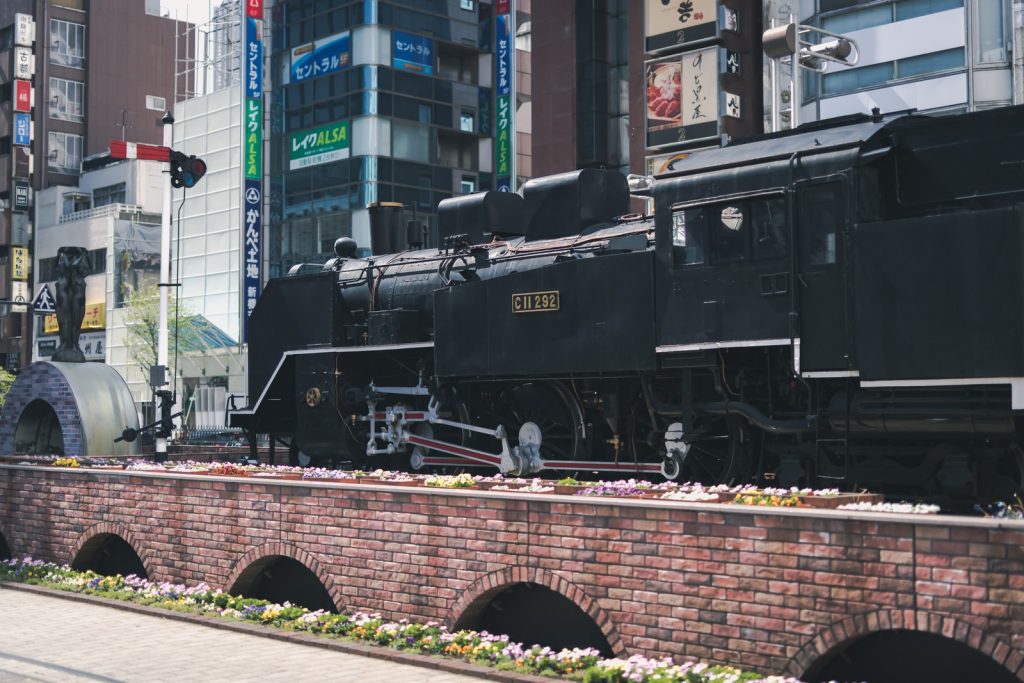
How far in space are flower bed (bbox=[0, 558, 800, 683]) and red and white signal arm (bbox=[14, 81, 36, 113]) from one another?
6297 centimetres

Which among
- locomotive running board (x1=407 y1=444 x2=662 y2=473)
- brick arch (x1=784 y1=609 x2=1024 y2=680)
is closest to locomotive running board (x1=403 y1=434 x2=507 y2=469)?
locomotive running board (x1=407 y1=444 x2=662 y2=473)

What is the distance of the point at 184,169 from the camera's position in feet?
73.2

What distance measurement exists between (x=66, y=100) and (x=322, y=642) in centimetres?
6722

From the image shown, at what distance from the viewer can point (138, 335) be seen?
2349 inches

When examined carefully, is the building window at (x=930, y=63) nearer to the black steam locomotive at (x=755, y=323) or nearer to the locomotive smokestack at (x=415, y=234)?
the locomotive smokestack at (x=415, y=234)

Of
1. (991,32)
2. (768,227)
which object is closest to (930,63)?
(991,32)

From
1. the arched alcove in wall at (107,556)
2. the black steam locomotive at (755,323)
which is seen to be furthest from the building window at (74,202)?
the arched alcove in wall at (107,556)

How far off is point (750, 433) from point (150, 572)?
20.7 feet

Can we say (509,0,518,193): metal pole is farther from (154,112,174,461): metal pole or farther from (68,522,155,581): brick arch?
(68,522,155,581): brick arch

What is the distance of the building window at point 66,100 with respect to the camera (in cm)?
6925

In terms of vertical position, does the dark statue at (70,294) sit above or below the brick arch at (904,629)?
above

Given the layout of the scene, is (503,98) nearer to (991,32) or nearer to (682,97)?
(682,97)

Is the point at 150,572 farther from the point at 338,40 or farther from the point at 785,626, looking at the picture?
the point at 338,40

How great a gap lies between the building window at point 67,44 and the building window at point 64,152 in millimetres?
4188
